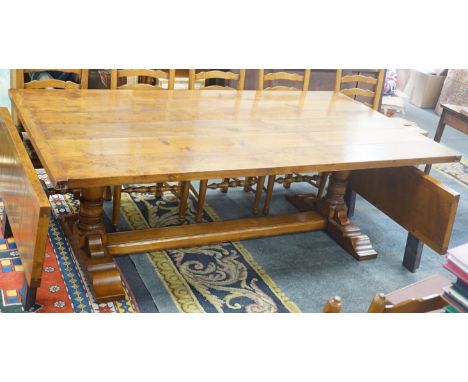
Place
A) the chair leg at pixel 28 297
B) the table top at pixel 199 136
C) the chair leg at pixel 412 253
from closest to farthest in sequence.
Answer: the table top at pixel 199 136, the chair leg at pixel 28 297, the chair leg at pixel 412 253

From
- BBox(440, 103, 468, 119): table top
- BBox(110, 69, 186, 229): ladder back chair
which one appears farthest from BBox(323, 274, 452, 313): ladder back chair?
BBox(440, 103, 468, 119): table top

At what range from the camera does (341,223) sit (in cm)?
357

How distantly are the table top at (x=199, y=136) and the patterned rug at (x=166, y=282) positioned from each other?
65 cm

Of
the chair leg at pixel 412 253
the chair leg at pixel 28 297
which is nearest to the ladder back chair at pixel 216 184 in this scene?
the chair leg at pixel 412 253

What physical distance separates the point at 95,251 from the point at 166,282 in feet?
1.19

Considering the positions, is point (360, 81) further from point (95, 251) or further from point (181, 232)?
point (95, 251)

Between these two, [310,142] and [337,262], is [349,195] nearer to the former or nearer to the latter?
[337,262]

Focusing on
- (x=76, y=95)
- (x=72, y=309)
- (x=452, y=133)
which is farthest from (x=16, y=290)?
(x=452, y=133)

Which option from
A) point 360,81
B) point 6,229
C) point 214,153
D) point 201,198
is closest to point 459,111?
point 360,81

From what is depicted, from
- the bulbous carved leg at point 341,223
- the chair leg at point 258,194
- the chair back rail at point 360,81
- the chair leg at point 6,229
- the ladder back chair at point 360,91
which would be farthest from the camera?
the chair back rail at point 360,81

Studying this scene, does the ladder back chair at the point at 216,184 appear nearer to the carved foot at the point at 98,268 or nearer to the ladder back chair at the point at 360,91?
the ladder back chair at the point at 360,91

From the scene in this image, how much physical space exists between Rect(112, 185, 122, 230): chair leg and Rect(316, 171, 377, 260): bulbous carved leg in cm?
116

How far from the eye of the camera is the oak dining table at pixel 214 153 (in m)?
2.56

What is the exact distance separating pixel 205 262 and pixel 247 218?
1.67 feet
